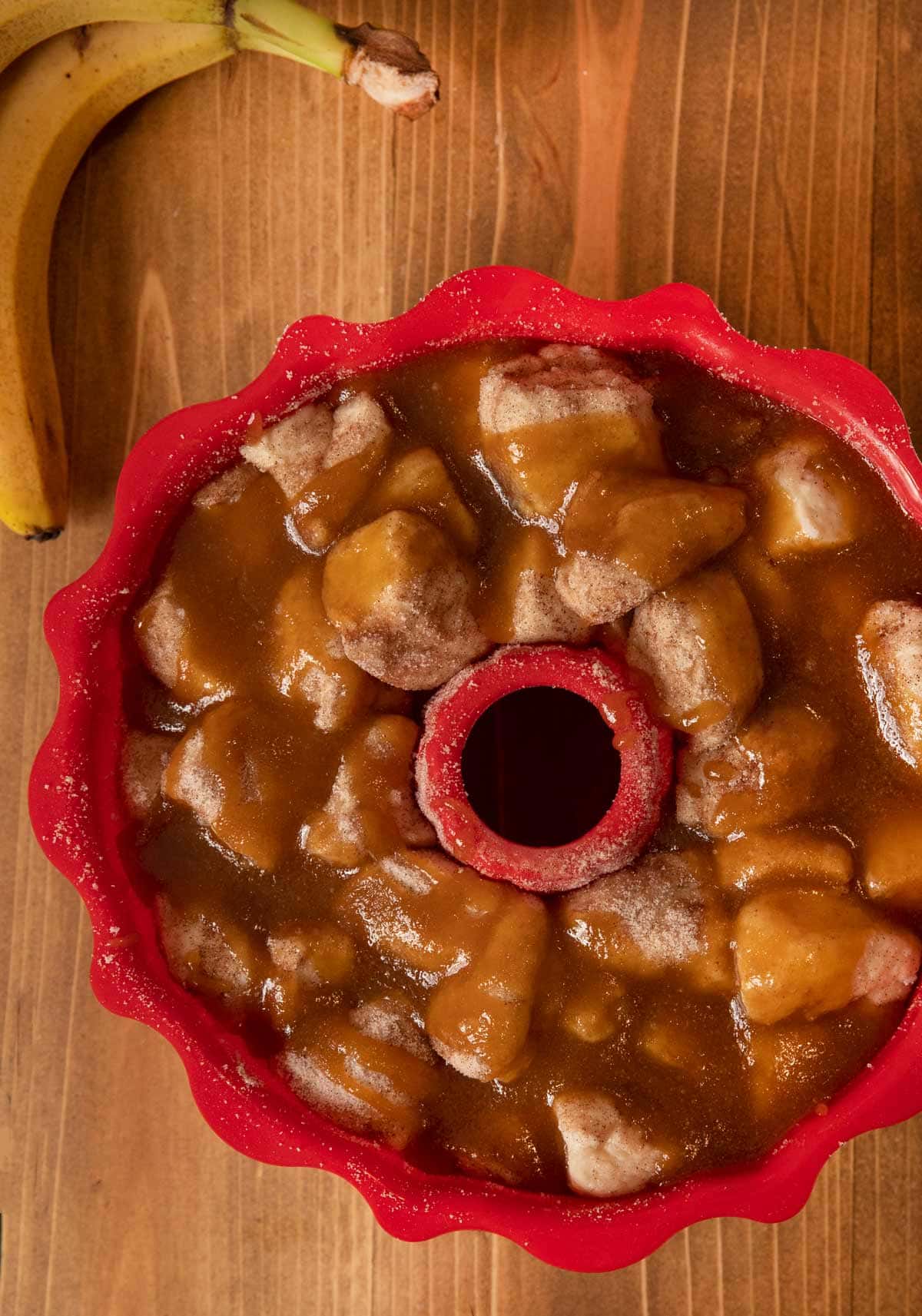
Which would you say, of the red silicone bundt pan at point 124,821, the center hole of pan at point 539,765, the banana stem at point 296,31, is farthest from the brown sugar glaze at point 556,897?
the banana stem at point 296,31

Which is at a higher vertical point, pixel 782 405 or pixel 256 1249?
pixel 782 405

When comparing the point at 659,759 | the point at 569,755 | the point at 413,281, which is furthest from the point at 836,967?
the point at 413,281

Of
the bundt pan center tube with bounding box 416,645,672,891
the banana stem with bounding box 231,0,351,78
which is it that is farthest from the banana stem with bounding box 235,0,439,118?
the bundt pan center tube with bounding box 416,645,672,891

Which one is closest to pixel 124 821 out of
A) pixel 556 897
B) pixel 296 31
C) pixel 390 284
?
pixel 556 897

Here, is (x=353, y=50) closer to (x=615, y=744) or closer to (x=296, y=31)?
(x=296, y=31)

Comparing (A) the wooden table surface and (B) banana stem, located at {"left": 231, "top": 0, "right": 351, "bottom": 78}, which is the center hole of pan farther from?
(B) banana stem, located at {"left": 231, "top": 0, "right": 351, "bottom": 78}

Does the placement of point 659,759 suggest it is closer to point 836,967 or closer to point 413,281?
point 836,967
